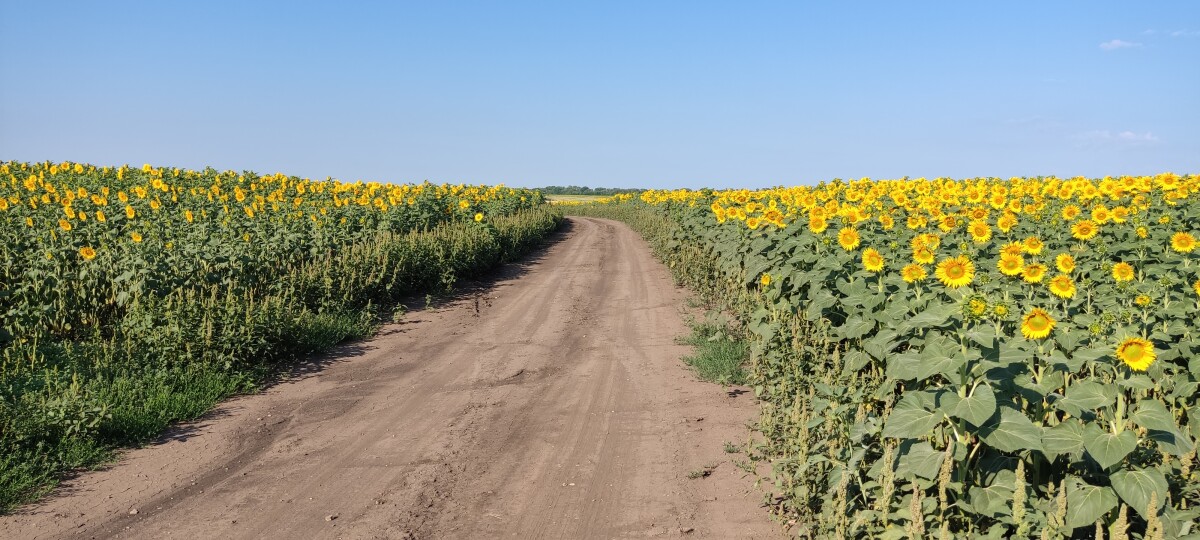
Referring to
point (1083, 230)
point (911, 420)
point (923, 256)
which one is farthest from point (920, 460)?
point (1083, 230)

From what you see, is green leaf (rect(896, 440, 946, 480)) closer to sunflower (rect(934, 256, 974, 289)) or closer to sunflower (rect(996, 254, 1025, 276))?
sunflower (rect(934, 256, 974, 289))

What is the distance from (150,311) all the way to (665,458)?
601 cm

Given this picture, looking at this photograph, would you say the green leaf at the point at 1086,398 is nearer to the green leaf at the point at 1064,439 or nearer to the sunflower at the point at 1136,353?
the green leaf at the point at 1064,439

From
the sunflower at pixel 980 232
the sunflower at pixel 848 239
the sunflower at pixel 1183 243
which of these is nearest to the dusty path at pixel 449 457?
the sunflower at pixel 848 239

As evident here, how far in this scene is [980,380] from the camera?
3832 mm

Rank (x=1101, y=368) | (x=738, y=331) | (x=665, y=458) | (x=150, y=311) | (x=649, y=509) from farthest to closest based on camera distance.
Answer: (x=738, y=331) → (x=150, y=311) → (x=665, y=458) → (x=649, y=509) → (x=1101, y=368)

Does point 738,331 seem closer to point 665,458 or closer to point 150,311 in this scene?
point 665,458

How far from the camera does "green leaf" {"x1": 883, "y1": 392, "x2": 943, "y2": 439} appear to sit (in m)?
3.76

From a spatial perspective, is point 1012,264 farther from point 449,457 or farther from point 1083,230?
point 449,457

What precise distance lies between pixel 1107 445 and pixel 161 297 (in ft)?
30.7

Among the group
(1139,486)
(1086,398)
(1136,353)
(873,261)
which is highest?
(873,261)

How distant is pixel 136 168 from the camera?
65.9 feet

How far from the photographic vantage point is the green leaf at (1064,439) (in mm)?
3551

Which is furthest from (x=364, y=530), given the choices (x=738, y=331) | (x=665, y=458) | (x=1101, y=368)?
(x=738, y=331)
